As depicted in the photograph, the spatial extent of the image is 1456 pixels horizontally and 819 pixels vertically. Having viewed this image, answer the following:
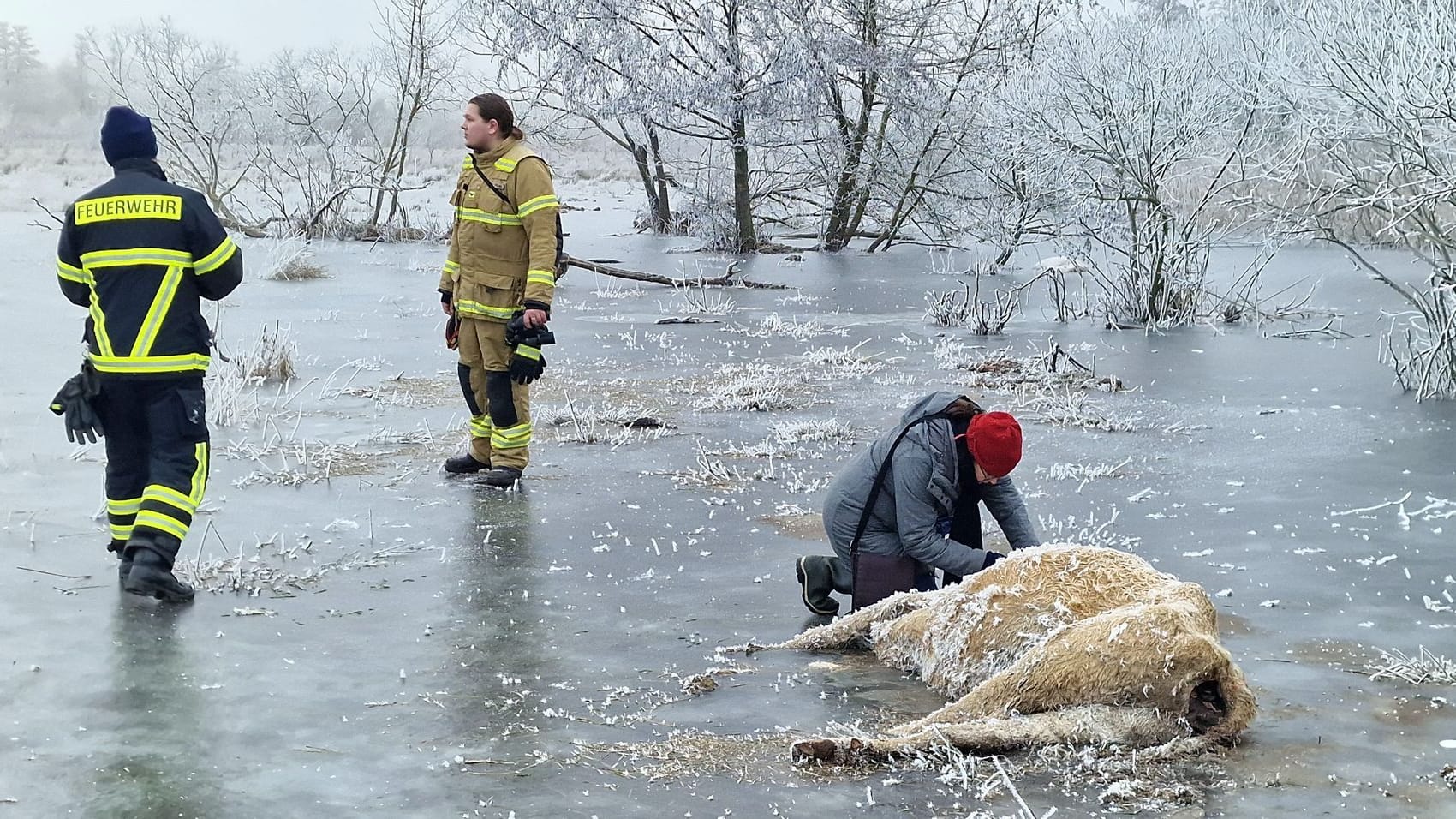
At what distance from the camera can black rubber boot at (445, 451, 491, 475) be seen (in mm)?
8422

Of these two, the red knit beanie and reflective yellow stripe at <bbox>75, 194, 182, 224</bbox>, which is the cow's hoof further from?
reflective yellow stripe at <bbox>75, 194, 182, 224</bbox>

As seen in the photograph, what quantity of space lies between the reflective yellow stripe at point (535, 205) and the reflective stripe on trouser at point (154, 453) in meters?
2.29

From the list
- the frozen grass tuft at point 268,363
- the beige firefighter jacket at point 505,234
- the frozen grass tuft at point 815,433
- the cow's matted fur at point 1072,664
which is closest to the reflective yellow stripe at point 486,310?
the beige firefighter jacket at point 505,234

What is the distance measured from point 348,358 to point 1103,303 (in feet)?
29.5

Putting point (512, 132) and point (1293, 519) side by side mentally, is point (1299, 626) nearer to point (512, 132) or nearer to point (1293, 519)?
point (1293, 519)

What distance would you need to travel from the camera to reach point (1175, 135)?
16.7m

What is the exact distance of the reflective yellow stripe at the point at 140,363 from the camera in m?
5.73

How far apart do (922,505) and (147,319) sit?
312 cm

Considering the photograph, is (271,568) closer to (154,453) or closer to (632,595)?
(154,453)

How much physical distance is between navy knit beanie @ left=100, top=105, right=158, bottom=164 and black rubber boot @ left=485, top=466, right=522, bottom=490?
111 inches

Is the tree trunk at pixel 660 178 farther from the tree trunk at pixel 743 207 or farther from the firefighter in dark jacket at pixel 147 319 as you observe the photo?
the firefighter in dark jacket at pixel 147 319

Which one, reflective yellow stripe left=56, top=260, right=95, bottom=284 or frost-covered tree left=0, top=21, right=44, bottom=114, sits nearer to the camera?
reflective yellow stripe left=56, top=260, right=95, bottom=284

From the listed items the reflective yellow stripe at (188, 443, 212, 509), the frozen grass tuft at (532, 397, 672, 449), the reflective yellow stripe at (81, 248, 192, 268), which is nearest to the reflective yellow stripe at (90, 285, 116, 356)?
the reflective yellow stripe at (81, 248, 192, 268)

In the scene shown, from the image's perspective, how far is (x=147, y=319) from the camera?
5.73 m
